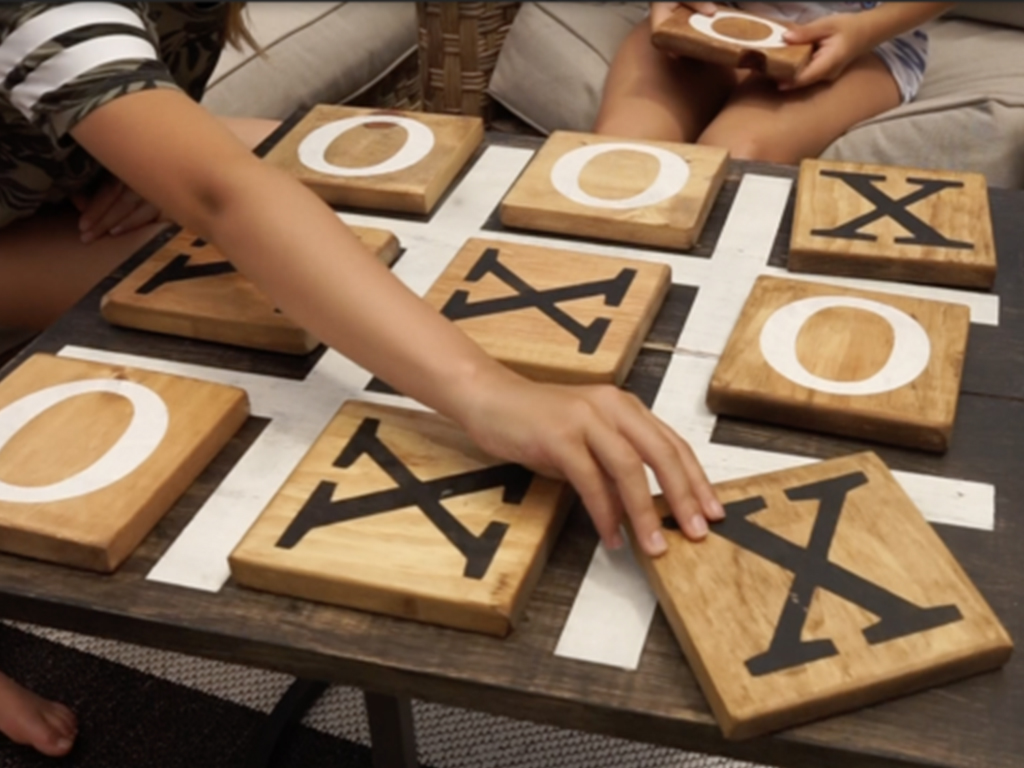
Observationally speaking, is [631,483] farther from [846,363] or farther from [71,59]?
[71,59]

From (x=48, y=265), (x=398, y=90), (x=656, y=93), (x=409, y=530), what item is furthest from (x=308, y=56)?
(x=409, y=530)

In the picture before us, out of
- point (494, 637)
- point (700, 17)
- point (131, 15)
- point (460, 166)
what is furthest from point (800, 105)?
point (494, 637)

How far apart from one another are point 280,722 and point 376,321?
0.58 m

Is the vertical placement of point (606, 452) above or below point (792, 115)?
above

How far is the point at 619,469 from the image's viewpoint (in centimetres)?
69

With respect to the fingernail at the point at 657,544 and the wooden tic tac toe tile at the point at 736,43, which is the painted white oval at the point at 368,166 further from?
the fingernail at the point at 657,544

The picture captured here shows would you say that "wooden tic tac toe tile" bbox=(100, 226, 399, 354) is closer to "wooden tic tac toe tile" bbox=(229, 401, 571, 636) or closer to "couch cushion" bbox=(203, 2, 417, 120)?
"wooden tic tac toe tile" bbox=(229, 401, 571, 636)

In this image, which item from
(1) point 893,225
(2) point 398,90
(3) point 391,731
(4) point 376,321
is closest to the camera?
(4) point 376,321

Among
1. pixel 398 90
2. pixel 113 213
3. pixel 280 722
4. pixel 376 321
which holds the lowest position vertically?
pixel 280 722

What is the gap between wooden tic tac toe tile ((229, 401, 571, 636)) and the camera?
667mm

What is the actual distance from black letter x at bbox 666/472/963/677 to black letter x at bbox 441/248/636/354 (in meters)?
0.21

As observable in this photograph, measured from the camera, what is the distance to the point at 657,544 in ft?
2.24

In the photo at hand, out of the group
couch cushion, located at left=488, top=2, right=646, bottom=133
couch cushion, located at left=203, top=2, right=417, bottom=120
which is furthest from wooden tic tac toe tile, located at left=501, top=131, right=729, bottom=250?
couch cushion, located at left=203, top=2, right=417, bottom=120

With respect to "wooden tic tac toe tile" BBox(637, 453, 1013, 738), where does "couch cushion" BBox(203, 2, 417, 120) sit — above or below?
below
